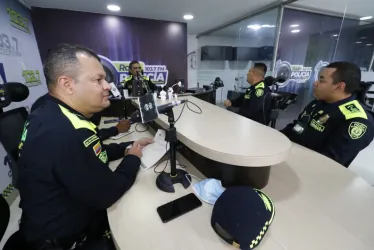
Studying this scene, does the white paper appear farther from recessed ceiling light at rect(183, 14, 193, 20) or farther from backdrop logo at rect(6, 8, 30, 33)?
recessed ceiling light at rect(183, 14, 193, 20)

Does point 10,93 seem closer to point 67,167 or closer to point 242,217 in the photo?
point 67,167

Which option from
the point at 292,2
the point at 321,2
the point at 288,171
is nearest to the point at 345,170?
the point at 288,171

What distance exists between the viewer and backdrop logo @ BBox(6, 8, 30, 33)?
233cm

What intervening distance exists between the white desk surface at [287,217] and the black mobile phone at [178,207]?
2 cm

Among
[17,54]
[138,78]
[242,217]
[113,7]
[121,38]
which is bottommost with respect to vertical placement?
[242,217]

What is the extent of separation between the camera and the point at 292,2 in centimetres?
273

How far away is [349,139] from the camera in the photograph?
1115 mm

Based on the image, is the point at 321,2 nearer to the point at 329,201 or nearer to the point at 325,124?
the point at 325,124

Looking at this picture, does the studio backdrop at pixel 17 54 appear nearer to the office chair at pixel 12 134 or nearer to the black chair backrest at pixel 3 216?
the office chair at pixel 12 134

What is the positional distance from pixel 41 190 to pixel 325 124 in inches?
69.7

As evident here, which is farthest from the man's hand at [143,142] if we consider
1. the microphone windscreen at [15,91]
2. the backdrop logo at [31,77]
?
the backdrop logo at [31,77]

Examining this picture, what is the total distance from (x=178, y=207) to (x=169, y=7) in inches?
138

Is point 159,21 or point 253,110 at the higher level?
point 159,21

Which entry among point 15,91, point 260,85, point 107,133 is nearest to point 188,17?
point 260,85
